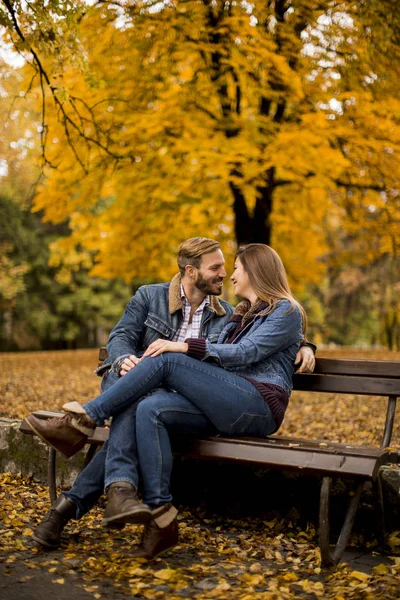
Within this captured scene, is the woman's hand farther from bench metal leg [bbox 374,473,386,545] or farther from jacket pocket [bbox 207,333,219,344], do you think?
bench metal leg [bbox 374,473,386,545]

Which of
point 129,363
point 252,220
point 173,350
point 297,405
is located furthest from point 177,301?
point 252,220

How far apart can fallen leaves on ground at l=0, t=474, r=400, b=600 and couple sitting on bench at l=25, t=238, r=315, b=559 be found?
0.42 feet

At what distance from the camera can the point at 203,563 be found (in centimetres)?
331

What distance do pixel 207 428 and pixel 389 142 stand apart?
5.66 metres

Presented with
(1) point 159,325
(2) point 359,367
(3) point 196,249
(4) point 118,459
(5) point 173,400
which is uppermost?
(3) point 196,249

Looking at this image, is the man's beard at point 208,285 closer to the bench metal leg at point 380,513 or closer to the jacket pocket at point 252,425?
the jacket pocket at point 252,425

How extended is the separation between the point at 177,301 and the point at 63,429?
1.08 metres

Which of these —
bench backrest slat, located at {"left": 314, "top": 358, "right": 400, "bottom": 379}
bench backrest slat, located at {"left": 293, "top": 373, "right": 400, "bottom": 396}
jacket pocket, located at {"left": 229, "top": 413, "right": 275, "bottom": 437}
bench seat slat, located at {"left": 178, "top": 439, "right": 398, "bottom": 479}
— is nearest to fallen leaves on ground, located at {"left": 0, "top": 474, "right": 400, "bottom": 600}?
bench seat slat, located at {"left": 178, "top": 439, "right": 398, "bottom": 479}

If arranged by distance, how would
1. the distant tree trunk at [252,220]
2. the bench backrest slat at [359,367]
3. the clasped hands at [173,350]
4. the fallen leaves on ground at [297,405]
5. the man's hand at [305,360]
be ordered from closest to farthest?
the clasped hands at [173,350] < the bench backrest slat at [359,367] < the man's hand at [305,360] < the fallen leaves on ground at [297,405] < the distant tree trunk at [252,220]

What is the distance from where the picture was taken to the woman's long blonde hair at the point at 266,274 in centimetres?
385

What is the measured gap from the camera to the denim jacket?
416 centimetres

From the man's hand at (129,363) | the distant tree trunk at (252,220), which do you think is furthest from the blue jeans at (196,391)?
the distant tree trunk at (252,220)

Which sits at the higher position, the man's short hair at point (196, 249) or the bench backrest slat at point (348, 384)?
the man's short hair at point (196, 249)

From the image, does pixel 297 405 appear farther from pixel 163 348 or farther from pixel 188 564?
pixel 188 564
